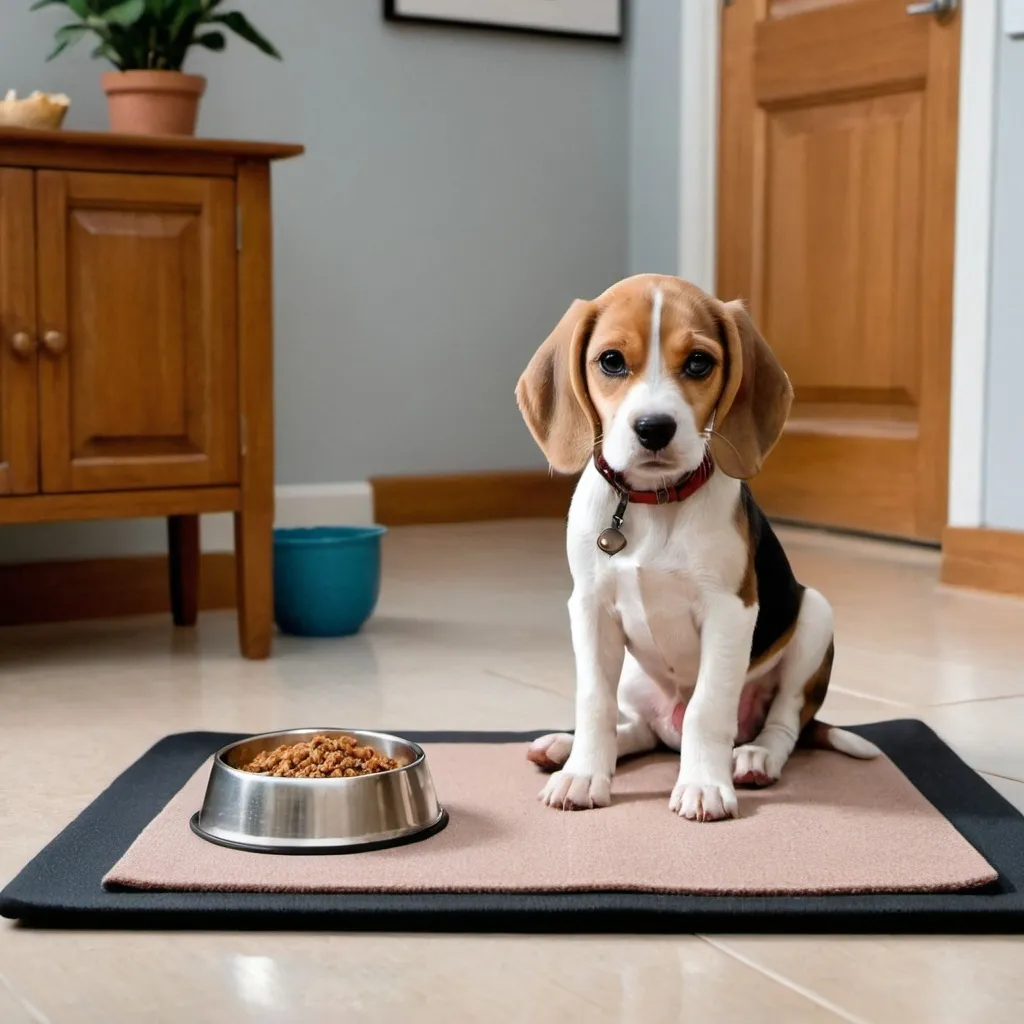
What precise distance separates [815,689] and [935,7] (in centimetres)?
236

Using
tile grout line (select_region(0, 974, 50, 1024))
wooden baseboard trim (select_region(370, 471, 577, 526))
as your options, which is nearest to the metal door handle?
wooden baseboard trim (select_region(370, 471, 577, 526))

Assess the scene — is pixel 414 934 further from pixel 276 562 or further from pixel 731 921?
pixel 276 562

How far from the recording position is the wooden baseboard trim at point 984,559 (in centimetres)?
330

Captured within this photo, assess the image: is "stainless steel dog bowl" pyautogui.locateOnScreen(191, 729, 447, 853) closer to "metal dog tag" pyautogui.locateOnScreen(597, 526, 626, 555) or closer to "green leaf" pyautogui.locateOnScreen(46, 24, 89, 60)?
"metal dog tag" pyautogui.locateOnScreen(597, 526, 626, 555)

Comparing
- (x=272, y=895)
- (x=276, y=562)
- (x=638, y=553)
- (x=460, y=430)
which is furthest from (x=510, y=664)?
(x=460, y=430)

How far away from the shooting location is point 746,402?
1.70 meters

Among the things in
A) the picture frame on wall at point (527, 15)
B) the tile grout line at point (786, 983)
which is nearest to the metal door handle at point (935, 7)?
the picture frame on wall at point (527, 15)

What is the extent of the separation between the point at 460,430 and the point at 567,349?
2.73 meters

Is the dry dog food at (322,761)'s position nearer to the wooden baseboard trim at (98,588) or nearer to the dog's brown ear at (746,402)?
the dog's brown ear at (746,402)

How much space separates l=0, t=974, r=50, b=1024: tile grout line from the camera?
1.19 metres

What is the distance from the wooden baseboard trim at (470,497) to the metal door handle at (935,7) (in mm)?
1561

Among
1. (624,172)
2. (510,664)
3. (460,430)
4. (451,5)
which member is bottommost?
(510,664)

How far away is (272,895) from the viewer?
141 centimetres

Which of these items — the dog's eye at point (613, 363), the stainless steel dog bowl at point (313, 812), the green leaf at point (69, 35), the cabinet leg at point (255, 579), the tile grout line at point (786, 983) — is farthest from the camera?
the green leaf at point (69, 35)
